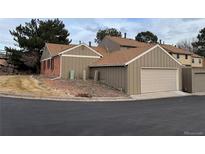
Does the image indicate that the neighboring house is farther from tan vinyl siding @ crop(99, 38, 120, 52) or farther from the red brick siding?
tan vinyl siding @ crop(99, 38, 120, 52)

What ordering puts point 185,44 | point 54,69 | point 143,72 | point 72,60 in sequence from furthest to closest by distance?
point 185,44
point 54,69
point 72,60
point 143,72

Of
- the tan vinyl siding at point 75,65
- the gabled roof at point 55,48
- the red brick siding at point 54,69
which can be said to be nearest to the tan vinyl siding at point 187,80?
the tan vinyl siding at point 75,65

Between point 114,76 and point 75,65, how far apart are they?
5900 millimetres

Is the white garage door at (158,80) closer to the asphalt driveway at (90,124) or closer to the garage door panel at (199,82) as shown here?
the garage door panel at (199,82)

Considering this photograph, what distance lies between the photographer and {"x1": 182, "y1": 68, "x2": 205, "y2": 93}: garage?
71.9 ft

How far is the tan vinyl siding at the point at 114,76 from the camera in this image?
18502 mm

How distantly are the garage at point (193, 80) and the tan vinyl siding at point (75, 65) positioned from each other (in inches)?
371

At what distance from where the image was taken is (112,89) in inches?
749

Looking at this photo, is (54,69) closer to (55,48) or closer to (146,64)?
(55,48)

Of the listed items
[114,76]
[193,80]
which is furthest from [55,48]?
[193,80]

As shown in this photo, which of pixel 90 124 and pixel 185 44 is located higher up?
pixel 185 44

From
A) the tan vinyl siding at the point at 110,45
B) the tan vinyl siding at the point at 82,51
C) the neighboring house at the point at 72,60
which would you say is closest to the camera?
the neighboring house at the point at 72,60

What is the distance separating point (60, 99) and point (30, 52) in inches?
895

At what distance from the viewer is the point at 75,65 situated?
2408 centimetres
